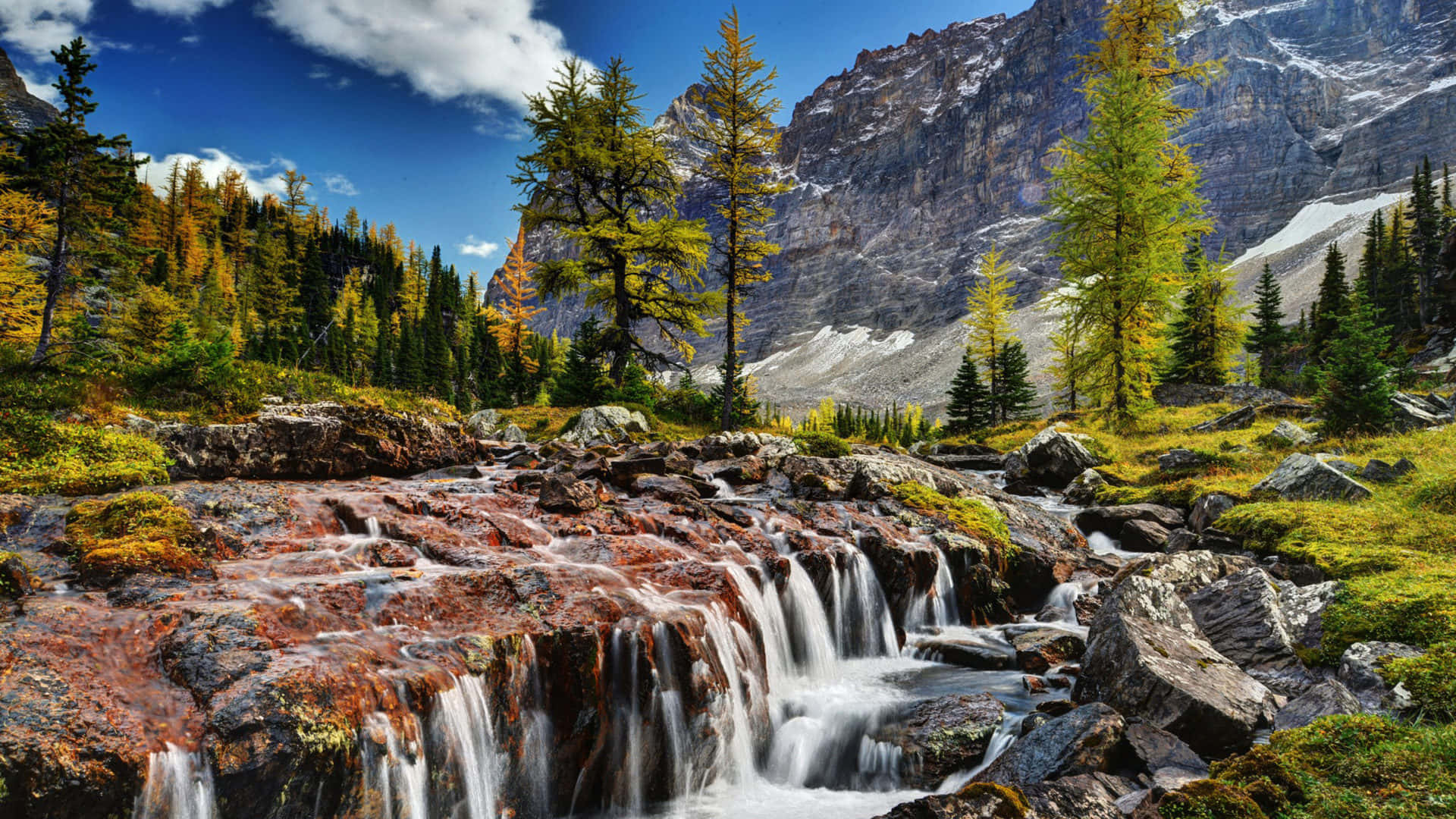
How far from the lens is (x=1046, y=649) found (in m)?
8.30

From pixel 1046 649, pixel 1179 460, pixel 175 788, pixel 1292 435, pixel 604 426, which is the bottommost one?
pixel 1046 649

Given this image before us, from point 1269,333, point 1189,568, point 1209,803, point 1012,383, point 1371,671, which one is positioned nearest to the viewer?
point 1209,803

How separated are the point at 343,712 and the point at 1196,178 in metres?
35.3

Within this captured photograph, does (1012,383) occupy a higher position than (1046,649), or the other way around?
(1012,383)

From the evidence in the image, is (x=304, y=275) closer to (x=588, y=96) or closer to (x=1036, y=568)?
(x=588, y=96)

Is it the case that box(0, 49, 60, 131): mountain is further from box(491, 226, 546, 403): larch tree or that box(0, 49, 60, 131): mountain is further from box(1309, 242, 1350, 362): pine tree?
box(1309, 242, 1350, 362): pine tree

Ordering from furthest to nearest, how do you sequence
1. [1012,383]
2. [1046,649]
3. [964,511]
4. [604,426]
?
[1012,383] → [604,426] → [964,511] → [1046,649]

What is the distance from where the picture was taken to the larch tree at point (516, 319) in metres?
46.1

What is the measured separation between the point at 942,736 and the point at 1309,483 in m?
10.7

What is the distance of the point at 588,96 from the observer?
78.4 feet

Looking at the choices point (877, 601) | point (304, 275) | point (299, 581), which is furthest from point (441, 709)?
point (304, 275)

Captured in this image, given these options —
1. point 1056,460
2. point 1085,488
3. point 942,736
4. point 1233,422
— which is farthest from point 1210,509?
point 1233,422

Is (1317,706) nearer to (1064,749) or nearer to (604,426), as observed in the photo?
(1064,749)

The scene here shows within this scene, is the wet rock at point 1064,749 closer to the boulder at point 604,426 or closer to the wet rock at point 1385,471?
the wet rock at point 1385,471
